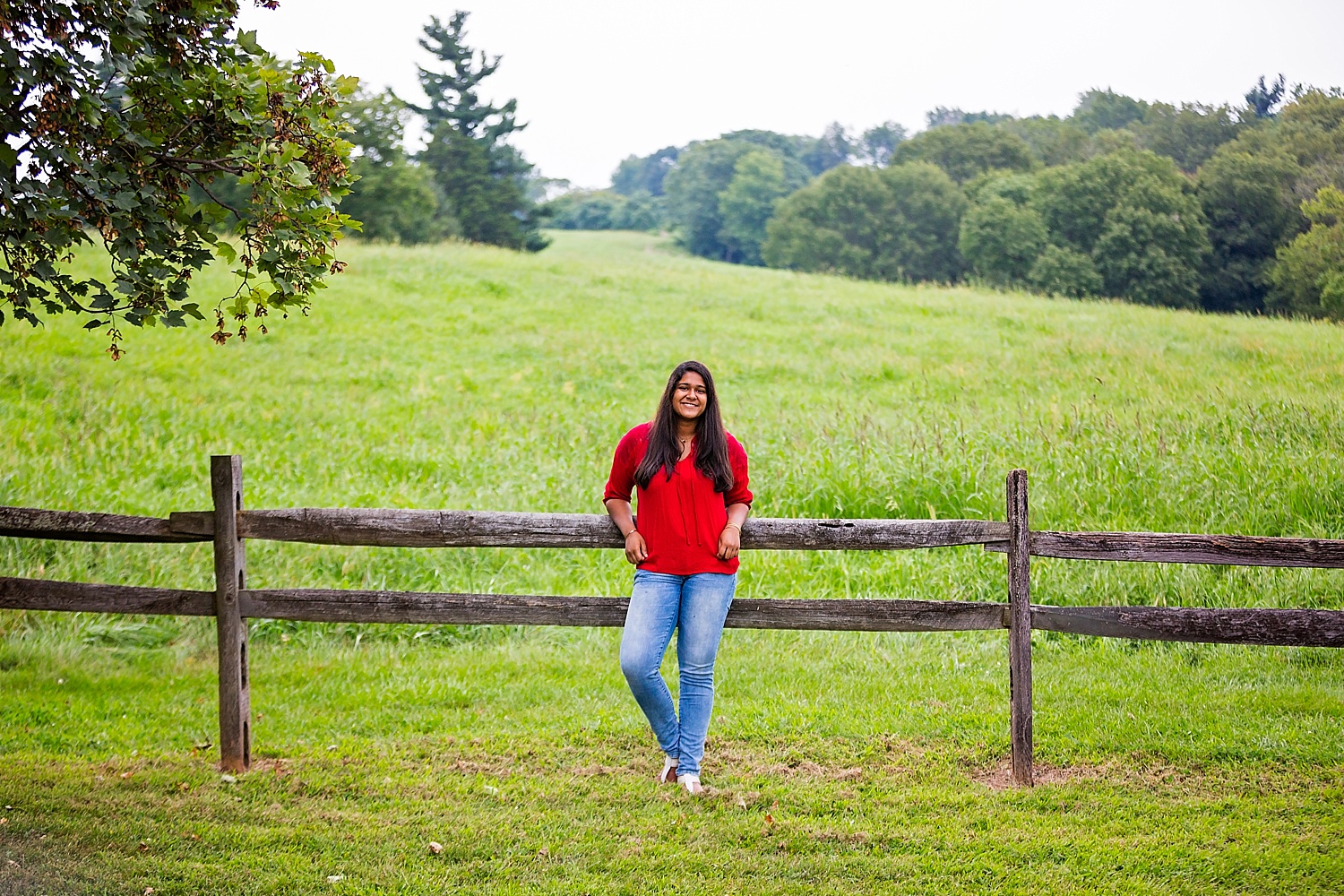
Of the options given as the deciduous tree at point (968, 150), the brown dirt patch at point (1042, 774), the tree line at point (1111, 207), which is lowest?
the brown dirt patch at point (1042, 774)

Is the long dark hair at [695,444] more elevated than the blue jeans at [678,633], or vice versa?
the long dark hair at [695,444]

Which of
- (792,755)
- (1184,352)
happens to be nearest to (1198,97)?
(1184,352)

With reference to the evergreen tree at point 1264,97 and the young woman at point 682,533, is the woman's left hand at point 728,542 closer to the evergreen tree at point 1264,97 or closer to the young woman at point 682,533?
the young woman at point 682,533

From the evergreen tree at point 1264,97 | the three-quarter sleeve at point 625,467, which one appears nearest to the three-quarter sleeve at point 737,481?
the three-quarter sleeve at point 625,467

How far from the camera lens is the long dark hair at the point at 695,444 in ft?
16.9

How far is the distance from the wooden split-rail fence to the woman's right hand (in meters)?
0.39

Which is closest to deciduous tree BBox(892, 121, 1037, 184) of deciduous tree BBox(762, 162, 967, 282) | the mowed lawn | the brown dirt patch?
deciduous tree BBox(762, 162, 967, 282)

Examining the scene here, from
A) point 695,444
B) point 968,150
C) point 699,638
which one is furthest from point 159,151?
point 968,150

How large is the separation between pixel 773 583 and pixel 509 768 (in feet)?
13.7

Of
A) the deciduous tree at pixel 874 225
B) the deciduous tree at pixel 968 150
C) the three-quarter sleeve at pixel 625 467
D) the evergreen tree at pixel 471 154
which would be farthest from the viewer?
the evergreen tree at pixel 471 154

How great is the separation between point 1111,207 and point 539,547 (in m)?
19.2

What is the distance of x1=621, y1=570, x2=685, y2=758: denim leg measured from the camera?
5105 mm

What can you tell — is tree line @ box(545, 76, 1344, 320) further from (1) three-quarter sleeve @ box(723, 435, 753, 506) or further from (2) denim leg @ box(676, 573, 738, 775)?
(2) denim leg @ box(676, 573, 738, 775)

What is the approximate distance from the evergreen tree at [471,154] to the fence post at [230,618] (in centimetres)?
4785
